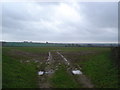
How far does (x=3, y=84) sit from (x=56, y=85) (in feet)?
9.58

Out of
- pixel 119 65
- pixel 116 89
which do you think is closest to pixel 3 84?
pixel 116 89

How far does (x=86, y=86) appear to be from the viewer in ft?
29.3

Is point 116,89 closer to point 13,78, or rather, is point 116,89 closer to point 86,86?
point 86,86

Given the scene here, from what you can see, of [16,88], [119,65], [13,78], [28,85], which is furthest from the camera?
[119,65]

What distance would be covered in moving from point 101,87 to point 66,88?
194cm

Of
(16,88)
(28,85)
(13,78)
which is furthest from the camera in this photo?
(13,78)

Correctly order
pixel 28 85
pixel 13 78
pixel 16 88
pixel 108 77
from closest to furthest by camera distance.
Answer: pixel 16 88, pixel 28 85, pixel 13 78, pixel 108 77

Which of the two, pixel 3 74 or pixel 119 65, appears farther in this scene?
pixel 119 65

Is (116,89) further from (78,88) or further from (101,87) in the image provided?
(78,88)

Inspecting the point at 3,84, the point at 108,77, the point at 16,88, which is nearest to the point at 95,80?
the point at 108,77

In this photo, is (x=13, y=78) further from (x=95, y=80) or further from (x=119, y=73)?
(x=119, y=73)

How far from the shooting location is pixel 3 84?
8.62 meters

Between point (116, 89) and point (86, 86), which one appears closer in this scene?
point (116, 89)

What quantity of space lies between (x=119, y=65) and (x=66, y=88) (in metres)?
5.65
